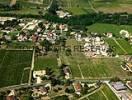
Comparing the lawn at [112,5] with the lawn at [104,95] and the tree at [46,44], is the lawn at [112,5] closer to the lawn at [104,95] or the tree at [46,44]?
the tree at [46,44]

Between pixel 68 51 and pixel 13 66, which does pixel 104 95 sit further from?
pixel 68 51

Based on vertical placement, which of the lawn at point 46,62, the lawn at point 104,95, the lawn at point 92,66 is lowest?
the lawn at point 104,95

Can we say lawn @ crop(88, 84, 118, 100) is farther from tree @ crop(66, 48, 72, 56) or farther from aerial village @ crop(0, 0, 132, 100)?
tree @ crop(66, 48, 72, 56)

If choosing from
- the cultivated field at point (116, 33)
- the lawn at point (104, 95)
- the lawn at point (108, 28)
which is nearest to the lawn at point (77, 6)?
the lawn at point (108, 28)

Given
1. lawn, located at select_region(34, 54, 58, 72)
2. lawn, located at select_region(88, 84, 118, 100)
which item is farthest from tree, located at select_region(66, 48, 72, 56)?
lawn, located at select_region(88, 84, 118, 100)

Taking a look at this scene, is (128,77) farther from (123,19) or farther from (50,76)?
(123,19)

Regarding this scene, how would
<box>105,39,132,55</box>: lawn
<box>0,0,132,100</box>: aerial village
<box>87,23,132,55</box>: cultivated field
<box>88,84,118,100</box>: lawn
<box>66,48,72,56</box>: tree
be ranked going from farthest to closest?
1. <box>87,23,132,55</box>: cultivated field
2. <box>105,39,132,55</box>: lawn
3. <box>66,48,72,56</box>: tree
4. <box>0,0,132,100</box>: aerial village
5. <box>88,84,118,100</box>: lawn
